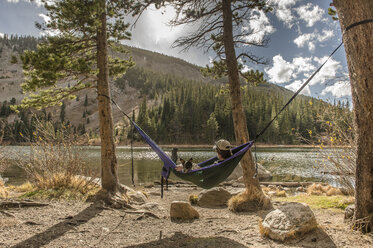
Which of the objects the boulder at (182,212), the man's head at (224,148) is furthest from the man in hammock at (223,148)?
the boulder at (182,212)

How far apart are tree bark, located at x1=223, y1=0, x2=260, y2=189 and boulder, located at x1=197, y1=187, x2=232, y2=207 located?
0.97 metres

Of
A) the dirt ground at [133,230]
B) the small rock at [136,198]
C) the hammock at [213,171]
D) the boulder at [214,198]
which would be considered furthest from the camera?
the boulder at [214,198]

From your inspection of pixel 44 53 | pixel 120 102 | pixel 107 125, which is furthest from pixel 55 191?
pixel 120 102

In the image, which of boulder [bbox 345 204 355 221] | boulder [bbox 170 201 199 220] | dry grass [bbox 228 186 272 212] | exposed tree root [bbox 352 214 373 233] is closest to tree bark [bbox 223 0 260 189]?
dry grass [bbox 228 186 272 212]

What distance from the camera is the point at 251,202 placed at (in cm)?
502

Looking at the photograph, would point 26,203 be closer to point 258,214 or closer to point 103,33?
point 103,33

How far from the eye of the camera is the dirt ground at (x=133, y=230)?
109 inches

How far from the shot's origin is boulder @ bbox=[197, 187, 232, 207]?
5.84 meters

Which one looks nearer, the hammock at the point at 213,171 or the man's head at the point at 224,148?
the hammock at the point at 213,171

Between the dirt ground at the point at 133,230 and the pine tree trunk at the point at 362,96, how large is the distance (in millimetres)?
314

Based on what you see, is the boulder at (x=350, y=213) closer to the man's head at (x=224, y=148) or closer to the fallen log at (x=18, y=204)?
the man's head at (x=224, y=148)

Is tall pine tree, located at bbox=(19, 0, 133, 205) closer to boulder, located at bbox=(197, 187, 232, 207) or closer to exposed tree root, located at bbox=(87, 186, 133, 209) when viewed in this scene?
exposed tree root, located at bbox=(87, 186, 133, 209)

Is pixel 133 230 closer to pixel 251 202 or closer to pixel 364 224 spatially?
pixel 251 202

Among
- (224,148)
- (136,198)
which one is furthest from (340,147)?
(136,198)
